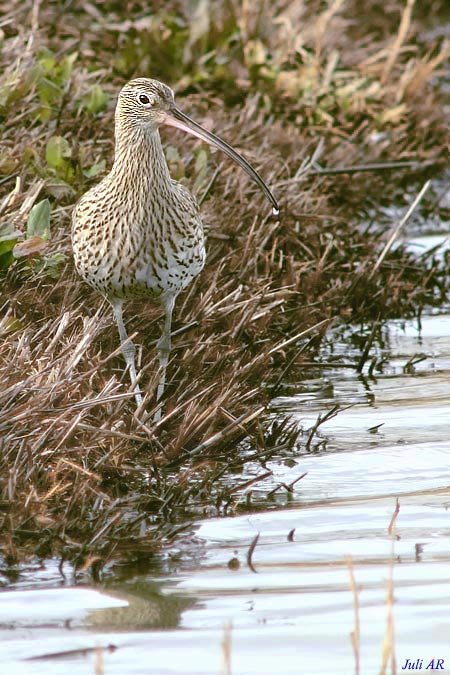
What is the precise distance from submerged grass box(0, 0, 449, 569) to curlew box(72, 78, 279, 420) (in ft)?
0.73

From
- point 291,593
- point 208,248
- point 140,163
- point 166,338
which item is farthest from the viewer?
point 208,248

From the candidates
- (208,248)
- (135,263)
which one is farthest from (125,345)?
(208,248)

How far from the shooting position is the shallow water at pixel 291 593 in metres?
3.48

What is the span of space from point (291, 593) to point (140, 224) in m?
2.07

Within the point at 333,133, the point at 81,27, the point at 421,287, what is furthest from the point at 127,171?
the point at 81,27

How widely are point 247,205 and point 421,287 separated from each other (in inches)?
50.1

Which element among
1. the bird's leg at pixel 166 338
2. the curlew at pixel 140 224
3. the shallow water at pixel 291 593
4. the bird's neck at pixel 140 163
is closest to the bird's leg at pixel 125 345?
the curlew at pixel 140 224

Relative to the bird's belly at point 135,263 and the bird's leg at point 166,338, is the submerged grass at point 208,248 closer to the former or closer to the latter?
the bird's leg at point 166,338

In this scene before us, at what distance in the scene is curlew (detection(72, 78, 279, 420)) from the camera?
216 inches

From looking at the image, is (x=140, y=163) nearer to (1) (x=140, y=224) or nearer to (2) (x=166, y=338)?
(1) (x=140, y=224)

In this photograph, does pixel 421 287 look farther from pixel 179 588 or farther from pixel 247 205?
pixel 179 588

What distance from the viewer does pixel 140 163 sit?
18.3 feet

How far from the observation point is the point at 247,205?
725 centimetres

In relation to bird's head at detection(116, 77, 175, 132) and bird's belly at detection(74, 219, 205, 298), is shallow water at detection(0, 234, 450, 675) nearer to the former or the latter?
bird's belly at detection(74, 219, 205, 298)
